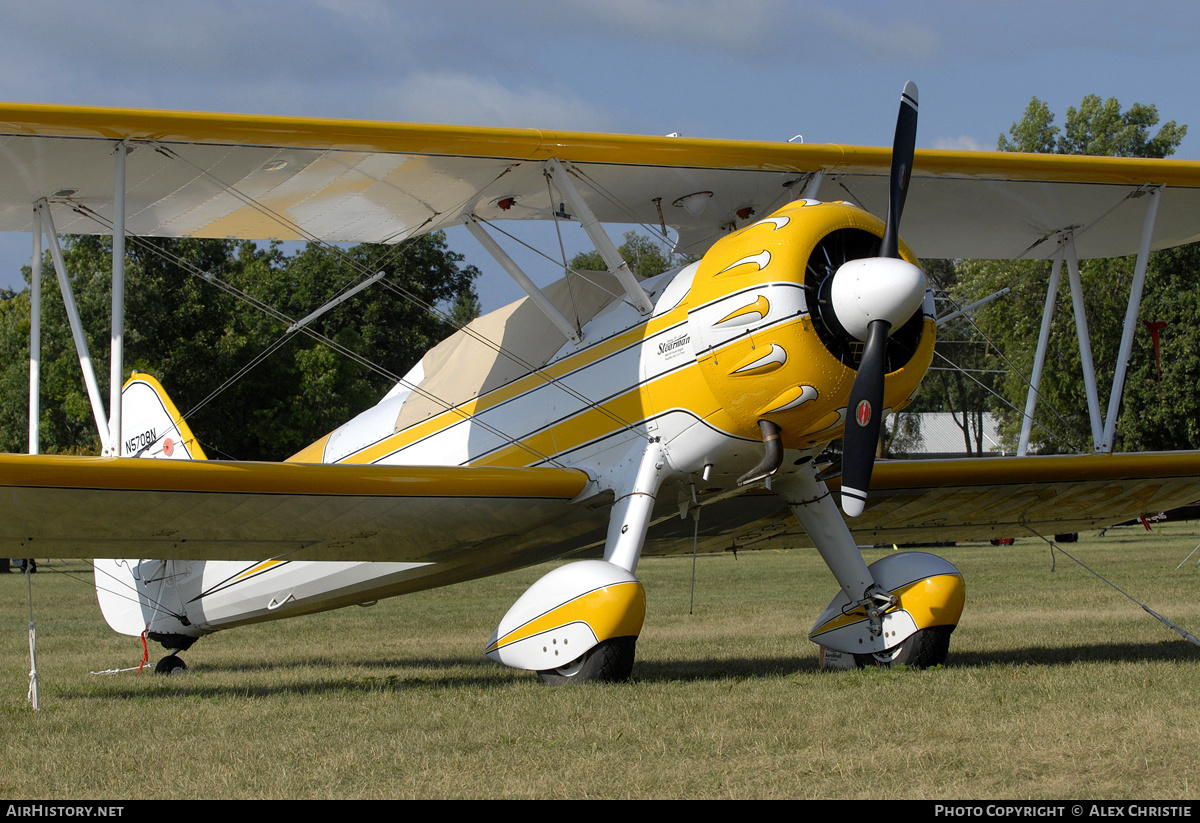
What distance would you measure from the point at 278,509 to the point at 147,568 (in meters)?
4.44

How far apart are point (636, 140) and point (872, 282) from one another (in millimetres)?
2017

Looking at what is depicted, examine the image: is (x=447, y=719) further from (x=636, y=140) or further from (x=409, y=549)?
(x=636, y=140)

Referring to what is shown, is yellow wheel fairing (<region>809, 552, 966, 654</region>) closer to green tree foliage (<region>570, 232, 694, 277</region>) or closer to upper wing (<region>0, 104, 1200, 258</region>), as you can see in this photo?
upper wing (<region>0, 104, 1200, 258</region>)

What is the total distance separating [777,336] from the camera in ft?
23.3

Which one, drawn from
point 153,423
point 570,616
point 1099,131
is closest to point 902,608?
point 570,616

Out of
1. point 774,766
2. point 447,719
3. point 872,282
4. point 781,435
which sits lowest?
point 774,766

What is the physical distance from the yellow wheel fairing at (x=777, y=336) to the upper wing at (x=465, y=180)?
3.70ft

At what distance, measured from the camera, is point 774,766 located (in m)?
4.62

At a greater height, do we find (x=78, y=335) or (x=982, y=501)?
(x=78, y=335)

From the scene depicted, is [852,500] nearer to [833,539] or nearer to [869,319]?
[869,319]

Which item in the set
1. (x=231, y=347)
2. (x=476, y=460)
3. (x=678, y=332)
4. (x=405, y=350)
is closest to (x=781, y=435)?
(x=678, y=332)

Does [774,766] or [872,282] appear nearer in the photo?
[774,766]

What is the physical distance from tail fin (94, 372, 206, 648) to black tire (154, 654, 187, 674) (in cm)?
31

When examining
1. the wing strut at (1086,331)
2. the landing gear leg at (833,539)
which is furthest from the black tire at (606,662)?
the wing strut at (1086,331)
